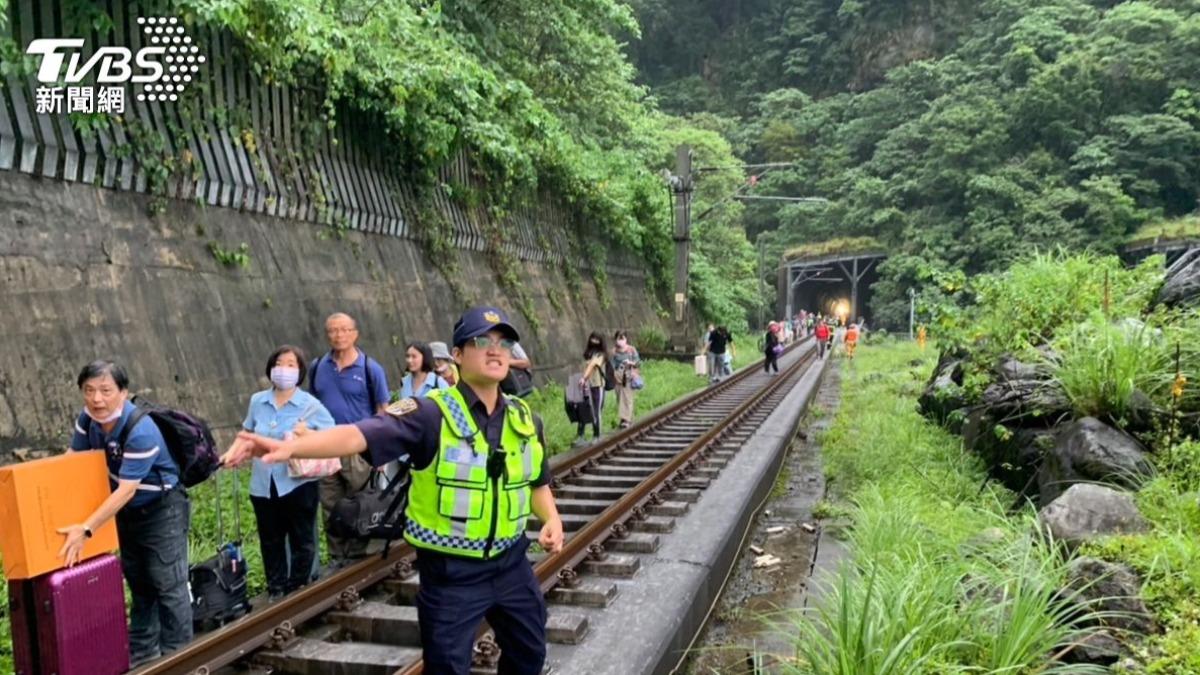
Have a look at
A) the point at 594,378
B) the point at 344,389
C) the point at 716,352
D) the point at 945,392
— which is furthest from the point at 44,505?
the point at 716,352

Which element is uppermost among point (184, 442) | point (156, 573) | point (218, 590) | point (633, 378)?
point (184, 442)

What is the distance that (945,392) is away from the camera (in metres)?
9.27

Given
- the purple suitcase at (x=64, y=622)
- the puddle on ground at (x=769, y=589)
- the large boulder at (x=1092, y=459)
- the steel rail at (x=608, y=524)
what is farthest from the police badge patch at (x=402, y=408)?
the large boulder at (x=1092, y=459)

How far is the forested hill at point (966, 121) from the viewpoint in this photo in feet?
130

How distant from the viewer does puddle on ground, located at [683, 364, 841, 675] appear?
443 centimetres

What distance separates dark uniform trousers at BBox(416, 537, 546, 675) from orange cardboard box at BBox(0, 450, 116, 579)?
1.86 m

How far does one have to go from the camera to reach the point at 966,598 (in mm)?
4027

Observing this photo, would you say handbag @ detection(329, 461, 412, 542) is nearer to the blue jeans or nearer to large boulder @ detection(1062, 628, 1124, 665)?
the blue jeans

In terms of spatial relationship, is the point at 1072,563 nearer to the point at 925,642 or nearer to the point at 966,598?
the point at 966,598

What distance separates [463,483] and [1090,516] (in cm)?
396

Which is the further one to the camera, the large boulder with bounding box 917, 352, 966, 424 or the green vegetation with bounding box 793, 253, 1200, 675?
the large boulder with bounding box 917, 352, 966, 424

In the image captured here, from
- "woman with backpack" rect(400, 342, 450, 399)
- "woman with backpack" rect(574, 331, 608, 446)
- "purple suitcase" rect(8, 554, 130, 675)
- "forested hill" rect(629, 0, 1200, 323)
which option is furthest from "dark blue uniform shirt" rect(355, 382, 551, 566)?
"forested hill" rect(629, 0, 1200, 323)

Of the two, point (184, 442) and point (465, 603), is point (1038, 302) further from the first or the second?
point (184, 442)

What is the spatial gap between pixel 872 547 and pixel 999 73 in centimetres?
5358
